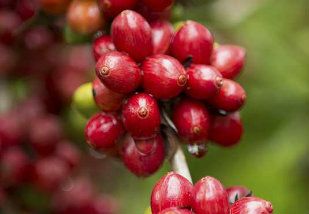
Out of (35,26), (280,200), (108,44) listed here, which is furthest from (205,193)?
(280,200)

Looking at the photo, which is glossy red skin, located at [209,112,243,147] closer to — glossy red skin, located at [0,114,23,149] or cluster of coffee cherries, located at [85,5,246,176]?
cluster of coffee cherries, located at [85,5,246,176]

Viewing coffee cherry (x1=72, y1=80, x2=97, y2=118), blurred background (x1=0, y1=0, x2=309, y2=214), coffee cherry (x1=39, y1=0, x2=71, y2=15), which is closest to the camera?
coffee cherry (x1=72, y1=80, x2=97, y2=118)

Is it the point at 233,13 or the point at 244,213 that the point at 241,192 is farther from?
the point at 233,13

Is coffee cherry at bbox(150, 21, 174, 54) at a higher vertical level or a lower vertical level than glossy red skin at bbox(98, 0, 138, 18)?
lower

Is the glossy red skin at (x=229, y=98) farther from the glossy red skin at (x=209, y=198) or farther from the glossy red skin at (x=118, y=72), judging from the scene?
the glossy red skin at (x=209, y=198)

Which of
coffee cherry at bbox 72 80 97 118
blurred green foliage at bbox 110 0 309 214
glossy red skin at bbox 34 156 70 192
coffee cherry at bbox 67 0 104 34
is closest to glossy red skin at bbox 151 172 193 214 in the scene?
coffee cherry at bbox 72 80 97 118

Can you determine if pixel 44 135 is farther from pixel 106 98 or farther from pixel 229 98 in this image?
pixel 229 98

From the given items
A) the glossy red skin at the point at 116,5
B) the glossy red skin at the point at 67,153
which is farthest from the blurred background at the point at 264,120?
the glossy red skin at the point at 116,5
